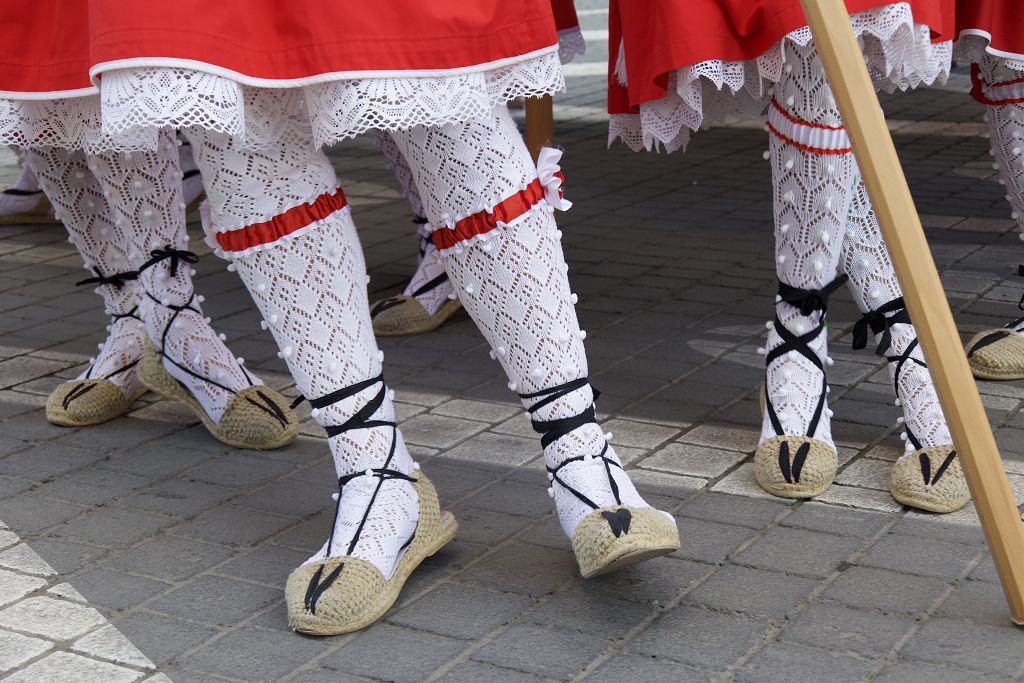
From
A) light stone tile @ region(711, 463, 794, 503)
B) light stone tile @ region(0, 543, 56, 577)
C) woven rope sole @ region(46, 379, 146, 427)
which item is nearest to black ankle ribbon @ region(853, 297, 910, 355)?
light stone tile @ region(711, 463, 794, 503)

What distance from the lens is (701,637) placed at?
1.78m

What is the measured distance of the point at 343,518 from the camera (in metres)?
1.95

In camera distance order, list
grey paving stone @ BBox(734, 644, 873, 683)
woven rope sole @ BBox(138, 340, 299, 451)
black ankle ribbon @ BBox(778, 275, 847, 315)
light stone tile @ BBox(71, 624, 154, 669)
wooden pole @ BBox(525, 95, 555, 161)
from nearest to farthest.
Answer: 1. grey paving stone @ BBox(734, 644, 873, 683)
2. light stone tile @ BBox(71, 624, 154, 669)
3. black ankle ribbon @ BBox(778, 275, 847, 315)
4. woven rope sole @ BBox(138, 340, 299, 451)
5. wooden pole @ BBox(525, 95, 555, 161)

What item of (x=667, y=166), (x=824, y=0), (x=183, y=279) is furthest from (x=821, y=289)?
(x=667, y=166)

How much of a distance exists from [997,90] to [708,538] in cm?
126

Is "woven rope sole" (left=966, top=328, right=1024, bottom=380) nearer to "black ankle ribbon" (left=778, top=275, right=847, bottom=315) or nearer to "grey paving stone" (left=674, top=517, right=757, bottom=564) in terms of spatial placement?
"black ankle ribbon" (left=778, top=275, right=847, bottom=315)

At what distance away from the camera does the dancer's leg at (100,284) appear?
272 cm

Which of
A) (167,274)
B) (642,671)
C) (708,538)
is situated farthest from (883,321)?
(167,274)

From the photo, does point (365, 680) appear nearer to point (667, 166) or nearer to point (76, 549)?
point (76, 549)

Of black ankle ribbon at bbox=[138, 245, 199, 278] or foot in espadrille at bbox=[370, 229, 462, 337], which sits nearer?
black ankle ribbon at bbox=[138, 245, 199, 278]

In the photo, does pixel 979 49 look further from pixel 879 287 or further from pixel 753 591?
pixel 753 591

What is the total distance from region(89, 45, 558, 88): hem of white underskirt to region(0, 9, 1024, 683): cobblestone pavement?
2.59 ft

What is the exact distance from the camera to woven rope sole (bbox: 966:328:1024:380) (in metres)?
2.79

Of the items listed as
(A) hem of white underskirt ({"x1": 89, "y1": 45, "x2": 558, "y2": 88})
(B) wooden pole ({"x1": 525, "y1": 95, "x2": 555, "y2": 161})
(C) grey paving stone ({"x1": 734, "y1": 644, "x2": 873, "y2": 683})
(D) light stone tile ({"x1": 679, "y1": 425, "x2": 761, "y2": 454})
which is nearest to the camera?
(A) hem of white underskirt ({"x1": 89, "y1": 45, "x2": 558, "y2": 88})
